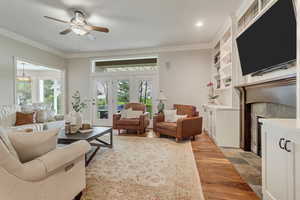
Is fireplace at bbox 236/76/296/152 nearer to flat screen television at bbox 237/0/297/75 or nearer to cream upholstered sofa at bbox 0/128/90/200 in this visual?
flat screen television at bbox 237/0/297/75

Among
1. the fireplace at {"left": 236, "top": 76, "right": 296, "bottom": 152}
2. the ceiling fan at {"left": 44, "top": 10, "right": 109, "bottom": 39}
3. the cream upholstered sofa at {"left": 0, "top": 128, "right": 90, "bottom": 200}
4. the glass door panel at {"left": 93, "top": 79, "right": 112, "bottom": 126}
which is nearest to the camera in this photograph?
the cream upholstered sofa at {"left": 0, "top": 128, "right": 90, "bottom": 200}

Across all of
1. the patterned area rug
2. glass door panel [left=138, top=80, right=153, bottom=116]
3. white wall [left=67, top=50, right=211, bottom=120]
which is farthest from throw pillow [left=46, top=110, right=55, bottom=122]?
white wall [left=67, top=50, right=211, bottom=120]

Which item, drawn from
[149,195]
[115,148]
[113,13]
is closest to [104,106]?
[115,148]

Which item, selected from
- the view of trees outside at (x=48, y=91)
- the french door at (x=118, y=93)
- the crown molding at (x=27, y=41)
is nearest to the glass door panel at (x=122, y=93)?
the french door at (x=118, y=93)

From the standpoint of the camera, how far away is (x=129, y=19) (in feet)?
10.9

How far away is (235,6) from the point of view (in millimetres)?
2945

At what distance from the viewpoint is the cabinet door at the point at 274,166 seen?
1183 mm

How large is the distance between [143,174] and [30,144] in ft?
4.65

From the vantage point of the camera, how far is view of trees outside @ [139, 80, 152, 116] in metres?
5.42

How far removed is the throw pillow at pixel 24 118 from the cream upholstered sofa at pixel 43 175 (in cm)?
291

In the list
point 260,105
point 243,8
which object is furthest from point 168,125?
point 243,8

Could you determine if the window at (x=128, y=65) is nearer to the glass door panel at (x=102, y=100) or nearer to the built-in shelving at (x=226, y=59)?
the glass door panel at (x=102, y=100)

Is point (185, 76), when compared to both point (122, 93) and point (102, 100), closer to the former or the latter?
point (122, 93)

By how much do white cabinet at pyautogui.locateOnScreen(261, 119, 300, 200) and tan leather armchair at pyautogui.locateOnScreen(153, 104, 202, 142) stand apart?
2.10m
